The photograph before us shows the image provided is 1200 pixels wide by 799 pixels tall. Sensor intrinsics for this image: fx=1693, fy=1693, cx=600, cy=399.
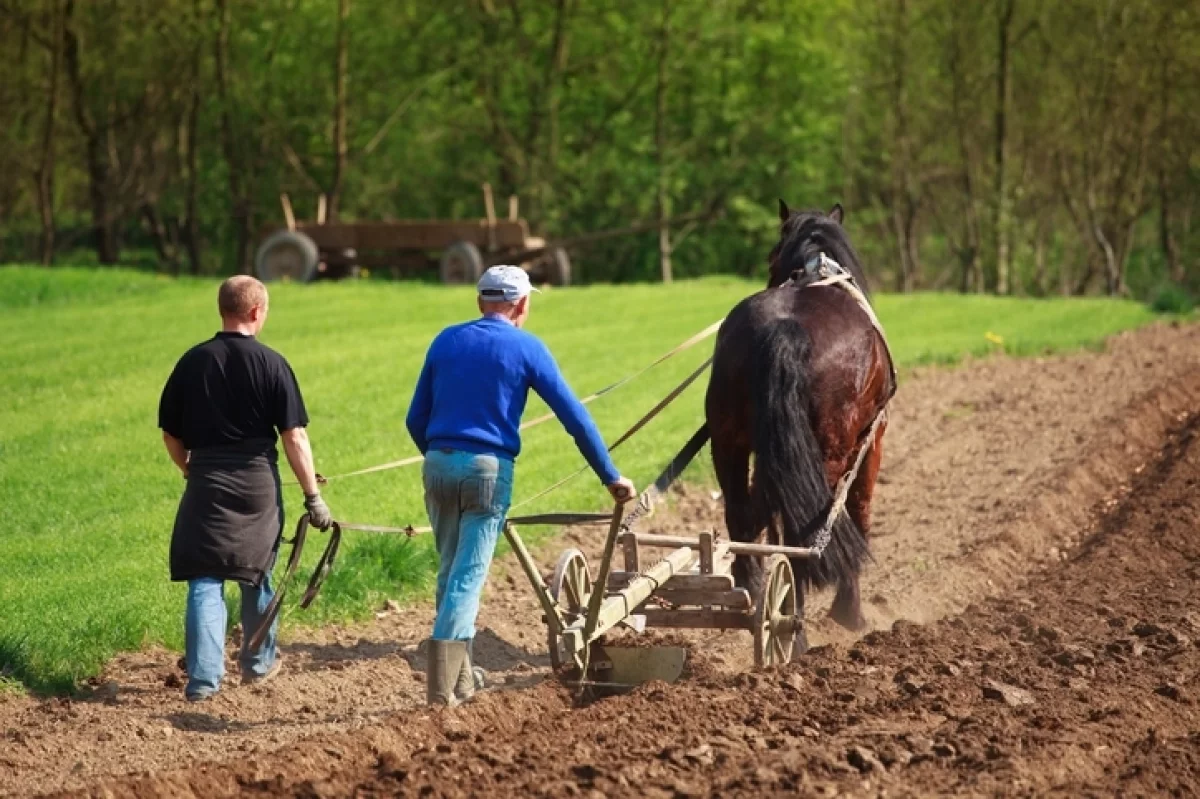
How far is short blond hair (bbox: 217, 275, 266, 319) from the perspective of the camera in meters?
7.63

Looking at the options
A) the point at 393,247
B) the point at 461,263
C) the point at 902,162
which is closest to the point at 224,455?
the point at 461,263

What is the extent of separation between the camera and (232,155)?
3841 cm

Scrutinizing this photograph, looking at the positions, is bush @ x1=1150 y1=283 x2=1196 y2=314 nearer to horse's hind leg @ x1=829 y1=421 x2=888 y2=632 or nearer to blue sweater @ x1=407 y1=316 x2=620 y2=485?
horse's hind leg @ x1=829 y1=421 x2=888 y2=632

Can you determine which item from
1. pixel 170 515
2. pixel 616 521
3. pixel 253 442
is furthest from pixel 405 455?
pixel 616 521

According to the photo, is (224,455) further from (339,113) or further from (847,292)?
(339,113)

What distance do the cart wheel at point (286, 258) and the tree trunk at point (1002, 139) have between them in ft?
50.2

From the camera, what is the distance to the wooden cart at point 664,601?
23.5 feet

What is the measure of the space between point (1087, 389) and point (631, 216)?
2349 cm

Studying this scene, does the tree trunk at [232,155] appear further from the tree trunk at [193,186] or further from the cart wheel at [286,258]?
the cart wheel at [286,258]

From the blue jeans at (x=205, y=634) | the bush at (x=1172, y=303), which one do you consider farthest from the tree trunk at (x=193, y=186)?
the blue jeans at (x=205, y=634)

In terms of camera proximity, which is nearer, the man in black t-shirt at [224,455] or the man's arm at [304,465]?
the man in black t-shirt at [224,455]

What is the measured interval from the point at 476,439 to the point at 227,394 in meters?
1.31

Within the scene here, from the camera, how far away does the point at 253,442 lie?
7695 millimetres

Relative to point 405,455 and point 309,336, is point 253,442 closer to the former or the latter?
point 405,455
